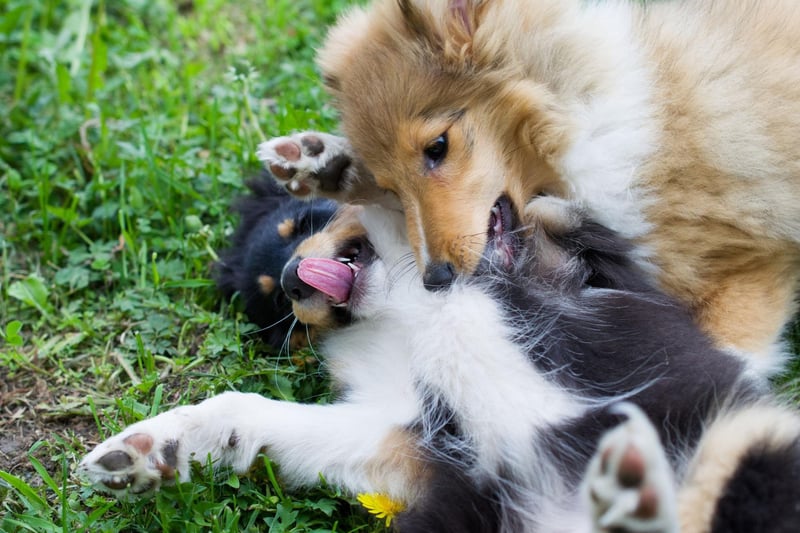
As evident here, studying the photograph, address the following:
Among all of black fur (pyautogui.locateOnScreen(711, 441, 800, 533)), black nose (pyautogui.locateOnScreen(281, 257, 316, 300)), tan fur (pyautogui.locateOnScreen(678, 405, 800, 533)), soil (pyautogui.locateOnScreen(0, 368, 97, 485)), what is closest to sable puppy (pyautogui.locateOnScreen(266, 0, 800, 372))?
black nose (pyautogui.locateOnScreen(281, 257, 316, 300))

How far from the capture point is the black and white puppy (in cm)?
245

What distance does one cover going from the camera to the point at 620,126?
11.3ft

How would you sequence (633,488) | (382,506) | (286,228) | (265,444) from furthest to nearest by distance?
(286,228), (265,444), (382,506), (633,488)

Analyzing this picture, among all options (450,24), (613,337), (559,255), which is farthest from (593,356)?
(450,24)

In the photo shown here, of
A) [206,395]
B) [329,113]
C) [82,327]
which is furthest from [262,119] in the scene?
[206,395]

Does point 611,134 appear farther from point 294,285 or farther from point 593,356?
point 294,285

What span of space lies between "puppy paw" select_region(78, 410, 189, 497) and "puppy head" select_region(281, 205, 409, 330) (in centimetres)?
75

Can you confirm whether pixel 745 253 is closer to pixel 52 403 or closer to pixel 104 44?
pixel 52 403

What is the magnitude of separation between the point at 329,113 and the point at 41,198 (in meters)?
1.47

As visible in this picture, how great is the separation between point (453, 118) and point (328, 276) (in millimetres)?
779

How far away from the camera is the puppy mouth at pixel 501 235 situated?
3.16m

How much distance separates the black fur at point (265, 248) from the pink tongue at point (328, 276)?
30 cm

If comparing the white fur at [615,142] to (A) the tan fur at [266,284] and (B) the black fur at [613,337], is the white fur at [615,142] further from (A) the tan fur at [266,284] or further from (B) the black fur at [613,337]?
(A) the tan fur at [266,284]

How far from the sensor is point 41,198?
14.1ft
